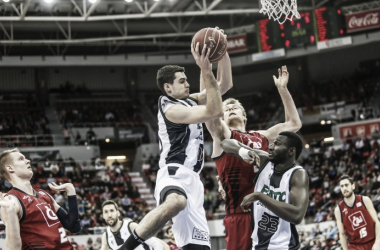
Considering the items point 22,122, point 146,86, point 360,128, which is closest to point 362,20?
point 360,128

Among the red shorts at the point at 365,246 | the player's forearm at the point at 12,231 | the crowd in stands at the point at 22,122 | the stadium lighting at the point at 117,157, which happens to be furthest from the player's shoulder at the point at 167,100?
the stadium lighting at the point at 117,157

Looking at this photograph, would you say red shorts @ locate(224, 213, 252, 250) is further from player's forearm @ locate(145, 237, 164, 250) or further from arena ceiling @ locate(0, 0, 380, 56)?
arena ceiling @ locate(0, 0, 380, 56)

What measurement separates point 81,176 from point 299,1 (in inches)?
499

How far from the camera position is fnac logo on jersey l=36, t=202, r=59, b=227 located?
19.5ft

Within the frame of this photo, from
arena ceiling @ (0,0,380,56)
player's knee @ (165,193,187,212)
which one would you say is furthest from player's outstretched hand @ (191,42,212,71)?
arena ceiling @ (0,0,380,56)

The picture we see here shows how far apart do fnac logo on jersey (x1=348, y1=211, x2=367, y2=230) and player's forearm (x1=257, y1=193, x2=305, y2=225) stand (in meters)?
5.07

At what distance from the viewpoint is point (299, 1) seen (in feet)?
91.5

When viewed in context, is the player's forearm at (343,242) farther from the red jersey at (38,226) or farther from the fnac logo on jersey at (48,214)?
the fnac logo on jersey at (48,214)

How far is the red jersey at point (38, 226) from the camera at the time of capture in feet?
19.1

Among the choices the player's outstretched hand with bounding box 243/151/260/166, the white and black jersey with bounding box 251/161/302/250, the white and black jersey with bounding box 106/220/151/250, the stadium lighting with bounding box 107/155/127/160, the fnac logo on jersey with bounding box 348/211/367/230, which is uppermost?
the player's outstretched hand with bounding box 243/151/260/166

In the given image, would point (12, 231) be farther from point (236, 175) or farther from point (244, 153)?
point (236, 175)

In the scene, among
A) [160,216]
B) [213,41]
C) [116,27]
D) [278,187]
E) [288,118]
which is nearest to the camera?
[278,187]

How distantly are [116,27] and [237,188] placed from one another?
990 inches

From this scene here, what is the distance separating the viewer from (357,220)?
9.61m
